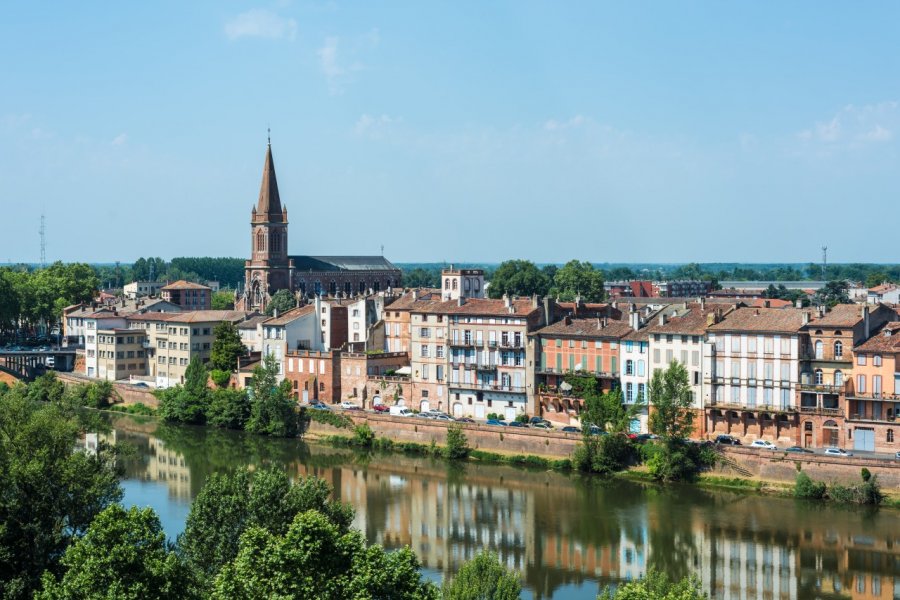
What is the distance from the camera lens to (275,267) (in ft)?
346

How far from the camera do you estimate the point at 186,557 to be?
2786 cm

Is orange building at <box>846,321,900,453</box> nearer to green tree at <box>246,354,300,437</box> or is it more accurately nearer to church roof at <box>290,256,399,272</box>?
green tree at <box>246,354,300,437</box>

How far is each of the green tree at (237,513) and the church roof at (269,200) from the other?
77805 mm

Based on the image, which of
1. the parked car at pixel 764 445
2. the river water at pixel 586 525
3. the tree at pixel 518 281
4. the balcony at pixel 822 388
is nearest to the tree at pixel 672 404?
the river water at pixel 586 525

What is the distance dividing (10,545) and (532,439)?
998 inches

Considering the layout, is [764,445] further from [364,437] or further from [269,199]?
[269,199]

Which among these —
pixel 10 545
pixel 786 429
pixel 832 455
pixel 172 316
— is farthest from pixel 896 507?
pixel 172 316

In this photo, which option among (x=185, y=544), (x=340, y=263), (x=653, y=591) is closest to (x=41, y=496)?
(x=185, y=544)

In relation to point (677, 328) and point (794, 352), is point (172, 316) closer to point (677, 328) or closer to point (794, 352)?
point (677, 328)

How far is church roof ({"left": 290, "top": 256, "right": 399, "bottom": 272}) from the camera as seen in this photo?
109562mm

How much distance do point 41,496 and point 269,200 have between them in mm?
78838

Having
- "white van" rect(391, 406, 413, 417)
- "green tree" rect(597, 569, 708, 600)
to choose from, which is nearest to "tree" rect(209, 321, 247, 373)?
"white van" rect(391, 406, 413, 417)

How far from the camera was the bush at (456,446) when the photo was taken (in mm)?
51031

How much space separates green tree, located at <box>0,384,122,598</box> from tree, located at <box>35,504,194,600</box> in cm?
308
